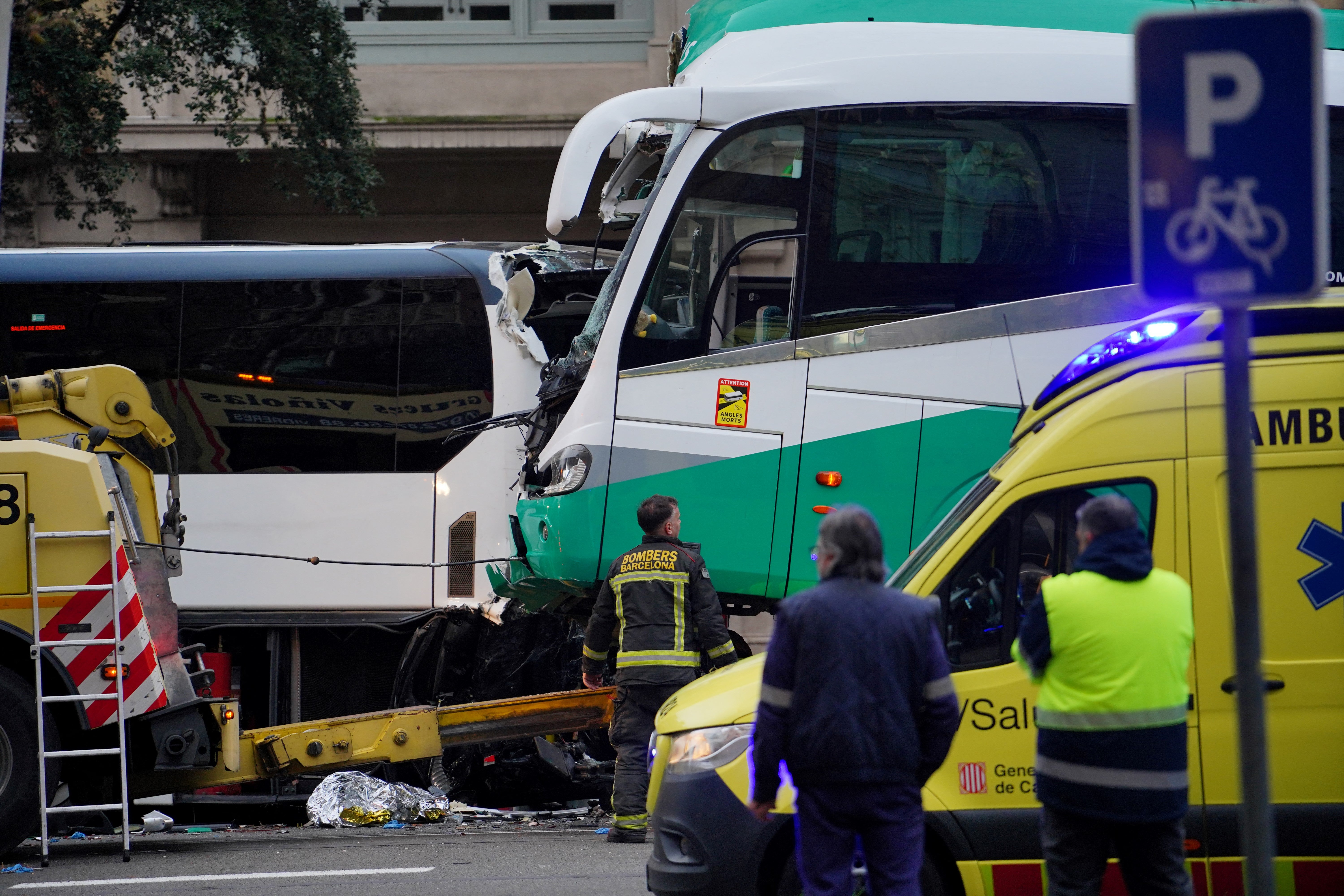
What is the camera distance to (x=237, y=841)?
8.40 m

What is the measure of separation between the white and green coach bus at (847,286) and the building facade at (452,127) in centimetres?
890

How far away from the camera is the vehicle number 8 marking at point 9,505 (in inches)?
280

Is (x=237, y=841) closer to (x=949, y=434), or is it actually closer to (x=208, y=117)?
(x=949, y=434)

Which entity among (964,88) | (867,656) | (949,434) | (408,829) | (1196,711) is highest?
(964,88)

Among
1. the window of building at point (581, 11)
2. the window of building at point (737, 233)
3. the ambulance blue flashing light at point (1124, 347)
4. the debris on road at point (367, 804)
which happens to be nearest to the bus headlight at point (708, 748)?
the ambulance blue flashing light at point (1124, 347)

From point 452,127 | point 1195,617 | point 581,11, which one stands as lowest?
point 1195,617

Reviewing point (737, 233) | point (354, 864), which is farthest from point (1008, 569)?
point (354, 864)

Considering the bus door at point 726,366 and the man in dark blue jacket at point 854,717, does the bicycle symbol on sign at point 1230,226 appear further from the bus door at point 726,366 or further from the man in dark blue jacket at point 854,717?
the bus door at point 726,366

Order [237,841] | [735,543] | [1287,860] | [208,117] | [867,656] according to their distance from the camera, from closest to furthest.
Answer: [867,656] < [1287,860] < [735,543] < [237,841] < [208,117]

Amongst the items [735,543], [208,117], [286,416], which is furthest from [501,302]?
[208,117]

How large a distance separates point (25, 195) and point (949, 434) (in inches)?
472

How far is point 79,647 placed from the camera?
284 inches

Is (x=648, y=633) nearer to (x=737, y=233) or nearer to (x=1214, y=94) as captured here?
(x=737, y=233)

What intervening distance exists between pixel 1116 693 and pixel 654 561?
11.3ft
